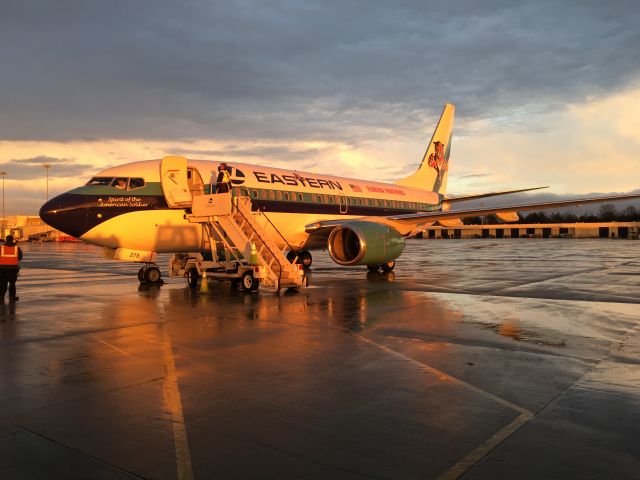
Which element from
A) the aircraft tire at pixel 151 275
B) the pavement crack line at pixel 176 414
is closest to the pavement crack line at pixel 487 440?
the pavement crack line at pixel 176 414

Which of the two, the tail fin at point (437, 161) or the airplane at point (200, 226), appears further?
the tail fin at point (437, 161)

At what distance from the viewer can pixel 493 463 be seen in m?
3.78

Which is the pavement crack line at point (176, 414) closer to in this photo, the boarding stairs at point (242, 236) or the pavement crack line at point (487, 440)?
the pavement crack line at point (487, 440)

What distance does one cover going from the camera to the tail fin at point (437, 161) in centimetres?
2977

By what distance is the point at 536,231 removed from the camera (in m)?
121

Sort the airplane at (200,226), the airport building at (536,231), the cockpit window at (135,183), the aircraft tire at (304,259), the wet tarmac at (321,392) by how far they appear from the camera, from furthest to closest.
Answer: the airport building at (536,231) → the aircraft tire at (304,259) → the cockpit window at (135,183) → the airplane at (200,226) → the wet tarmac at (321,392)

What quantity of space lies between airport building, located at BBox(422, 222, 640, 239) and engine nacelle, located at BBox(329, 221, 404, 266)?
309ft

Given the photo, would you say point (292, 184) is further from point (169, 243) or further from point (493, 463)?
point (493, 463)

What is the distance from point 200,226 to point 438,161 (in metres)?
17.8

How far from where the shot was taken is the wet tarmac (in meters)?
3.86

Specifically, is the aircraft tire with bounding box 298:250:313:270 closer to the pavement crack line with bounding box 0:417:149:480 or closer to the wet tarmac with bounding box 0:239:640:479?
the wet tarmac with bounding box 0:239:640:479

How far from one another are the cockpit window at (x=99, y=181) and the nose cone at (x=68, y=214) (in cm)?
66

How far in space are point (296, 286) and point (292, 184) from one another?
5.80 m

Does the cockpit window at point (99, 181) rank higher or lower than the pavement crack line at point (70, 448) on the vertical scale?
higher
